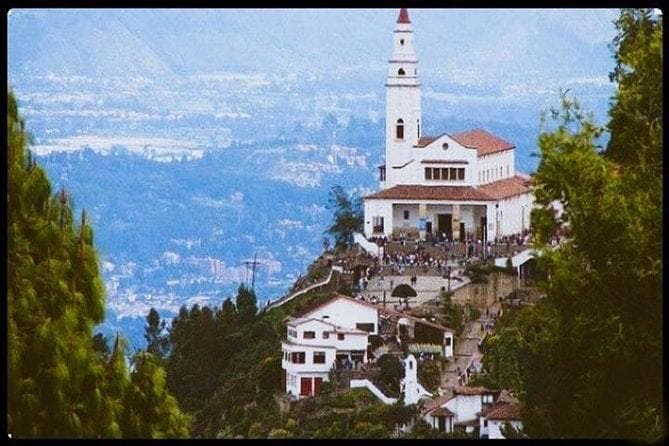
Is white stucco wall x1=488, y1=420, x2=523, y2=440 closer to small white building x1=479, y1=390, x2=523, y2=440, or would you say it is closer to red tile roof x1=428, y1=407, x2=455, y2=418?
small white building x1=479, y1=390, x2=523, y2=440

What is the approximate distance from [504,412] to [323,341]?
5331 mm

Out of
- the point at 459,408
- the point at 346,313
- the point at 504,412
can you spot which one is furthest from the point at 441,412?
the point at 504,412

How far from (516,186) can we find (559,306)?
39.7 feet

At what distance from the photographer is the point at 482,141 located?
87.8 ft

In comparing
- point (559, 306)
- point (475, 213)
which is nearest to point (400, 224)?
point (475, 213)

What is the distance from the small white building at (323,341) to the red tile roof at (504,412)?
3.74 m

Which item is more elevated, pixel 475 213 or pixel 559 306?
pixel 475 213

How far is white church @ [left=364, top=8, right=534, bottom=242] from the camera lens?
2630cm

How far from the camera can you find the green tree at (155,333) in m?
24.2

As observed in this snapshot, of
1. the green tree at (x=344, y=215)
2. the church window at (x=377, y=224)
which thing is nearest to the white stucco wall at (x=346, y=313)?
the green tree at (x=344, y=215)

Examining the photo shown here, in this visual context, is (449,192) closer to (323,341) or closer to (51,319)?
(323,341)

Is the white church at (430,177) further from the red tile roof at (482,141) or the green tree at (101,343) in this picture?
the green tree at (101,343)

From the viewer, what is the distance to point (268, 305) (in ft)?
87.3
